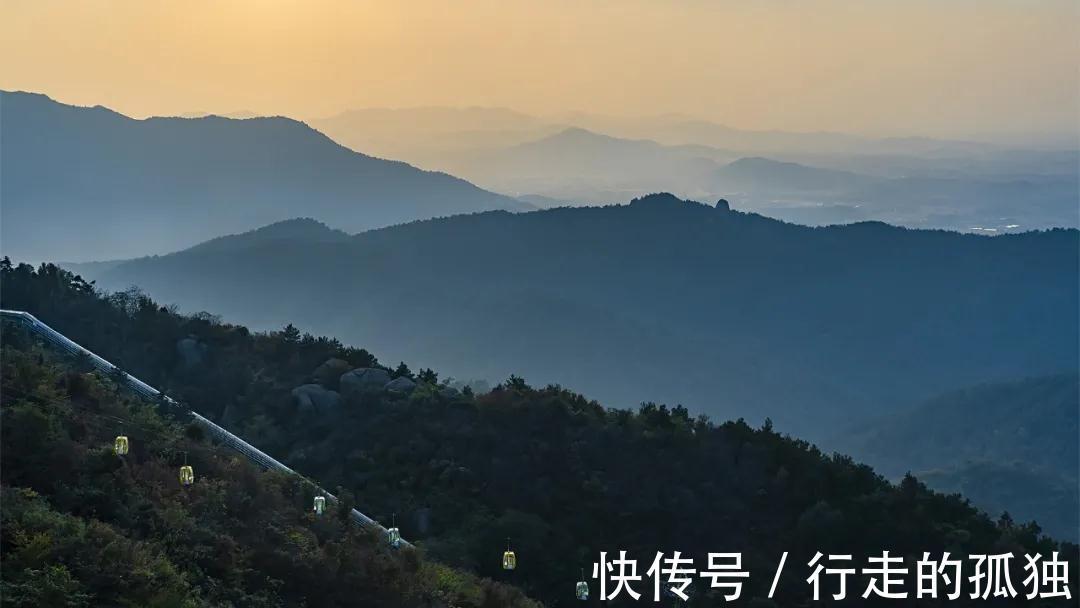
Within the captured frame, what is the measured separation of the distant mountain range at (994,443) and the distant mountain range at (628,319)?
56.3 ft

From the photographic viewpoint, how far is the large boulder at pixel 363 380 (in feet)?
128

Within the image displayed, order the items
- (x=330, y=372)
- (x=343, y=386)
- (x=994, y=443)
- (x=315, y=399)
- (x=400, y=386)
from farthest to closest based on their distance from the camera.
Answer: (x=994, y=443) → (x=330, y=372) → (x=400, y=386) → (x=343, y=386) → (x=315, y=399)

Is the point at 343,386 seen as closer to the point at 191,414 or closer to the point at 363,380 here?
the point at 363,380

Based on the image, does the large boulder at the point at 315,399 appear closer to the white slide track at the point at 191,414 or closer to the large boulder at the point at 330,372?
the large boulder at the point at 330,372

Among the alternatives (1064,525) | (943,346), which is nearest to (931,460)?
(1064,525)

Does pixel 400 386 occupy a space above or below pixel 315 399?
above

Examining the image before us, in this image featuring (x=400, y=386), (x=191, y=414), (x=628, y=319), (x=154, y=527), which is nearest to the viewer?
(x=154, y=527)

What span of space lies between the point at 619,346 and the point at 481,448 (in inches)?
5345

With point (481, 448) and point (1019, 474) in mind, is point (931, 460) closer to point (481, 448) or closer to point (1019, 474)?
point (1019, 474)

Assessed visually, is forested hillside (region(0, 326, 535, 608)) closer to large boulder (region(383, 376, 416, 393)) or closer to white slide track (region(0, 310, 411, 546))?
white slide track (region(0, 310, 411, 546))

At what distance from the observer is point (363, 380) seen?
39375mm

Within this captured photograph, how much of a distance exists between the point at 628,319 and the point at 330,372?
143248 mm

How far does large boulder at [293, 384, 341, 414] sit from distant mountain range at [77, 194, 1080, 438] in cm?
11682

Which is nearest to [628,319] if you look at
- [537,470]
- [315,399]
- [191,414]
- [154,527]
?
[315,399]
